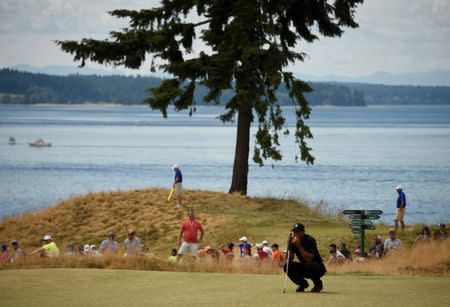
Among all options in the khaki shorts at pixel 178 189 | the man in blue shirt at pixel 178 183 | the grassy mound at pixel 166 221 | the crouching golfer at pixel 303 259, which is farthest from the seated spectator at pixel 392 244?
the crouching golfer at pixel 303 259

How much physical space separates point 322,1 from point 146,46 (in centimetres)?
726

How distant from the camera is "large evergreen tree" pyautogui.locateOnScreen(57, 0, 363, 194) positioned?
127ft

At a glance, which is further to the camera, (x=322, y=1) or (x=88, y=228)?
(x=322, y=1)

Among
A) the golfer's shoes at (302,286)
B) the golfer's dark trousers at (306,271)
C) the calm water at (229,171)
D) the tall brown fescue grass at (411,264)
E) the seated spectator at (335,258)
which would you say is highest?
the golfer's dark trousers at (306,271)

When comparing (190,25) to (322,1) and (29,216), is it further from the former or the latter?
(29,216)

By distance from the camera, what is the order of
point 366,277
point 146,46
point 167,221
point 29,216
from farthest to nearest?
point 146,46 < point 29,216 < point 167,221 < point 366,277

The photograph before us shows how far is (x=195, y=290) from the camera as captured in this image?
58.9 ft

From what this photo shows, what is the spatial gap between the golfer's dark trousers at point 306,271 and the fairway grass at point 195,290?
30 centimetres

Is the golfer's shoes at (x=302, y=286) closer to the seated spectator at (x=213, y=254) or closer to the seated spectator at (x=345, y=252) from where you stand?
the seated spectator at (x=213, y=254)

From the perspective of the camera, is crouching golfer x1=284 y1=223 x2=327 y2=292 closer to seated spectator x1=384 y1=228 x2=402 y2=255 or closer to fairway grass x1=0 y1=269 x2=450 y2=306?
fairway grass x1=0 y1=269 x2=450 y2=306

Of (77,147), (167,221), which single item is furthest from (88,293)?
(77,147)

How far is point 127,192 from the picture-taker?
39719 mm

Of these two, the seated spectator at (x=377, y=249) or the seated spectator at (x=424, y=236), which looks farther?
the seated spectator at (x=424, y=236)

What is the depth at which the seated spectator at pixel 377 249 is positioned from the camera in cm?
2783
